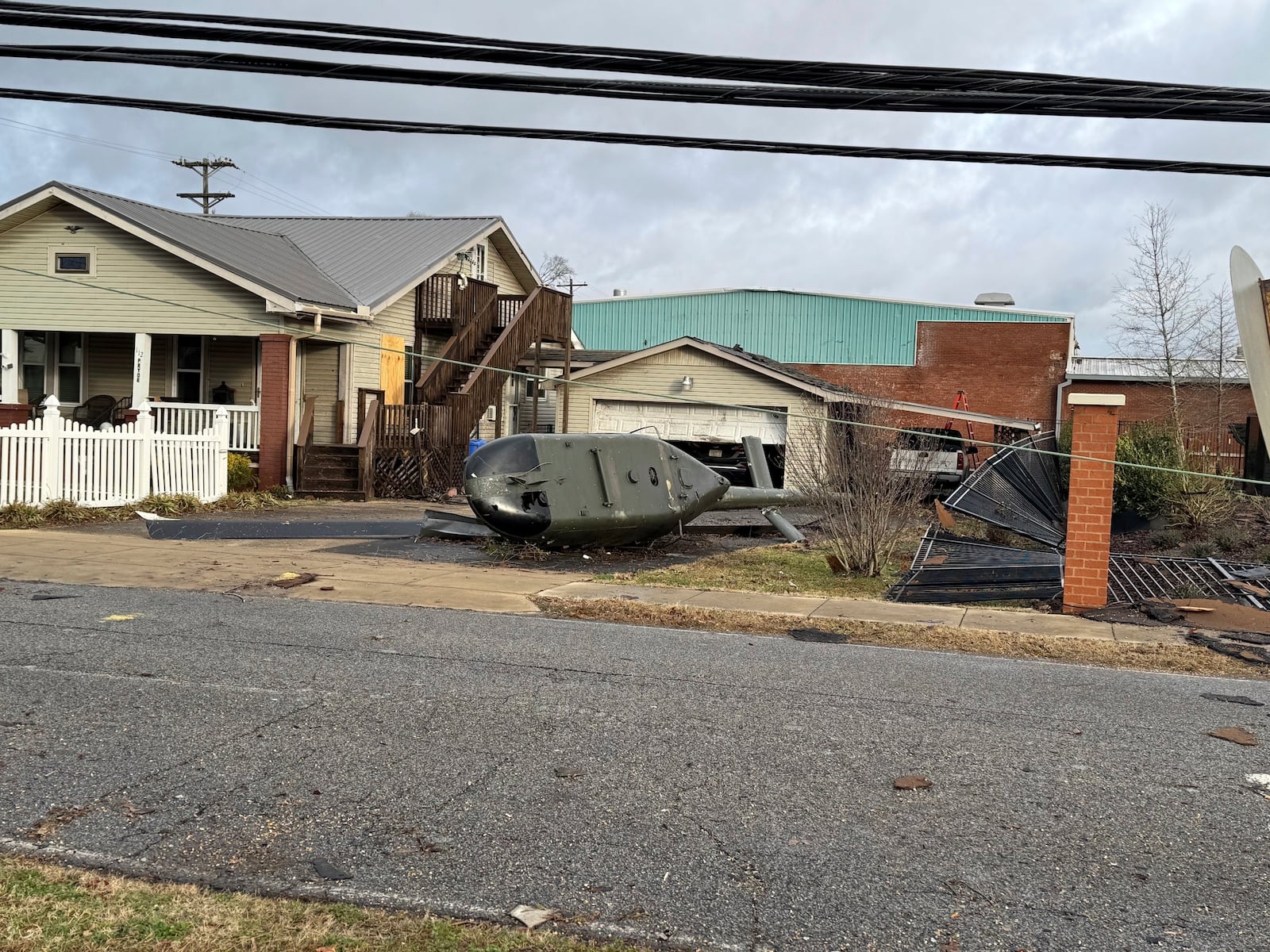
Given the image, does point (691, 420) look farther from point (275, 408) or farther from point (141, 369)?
point (141, 369)

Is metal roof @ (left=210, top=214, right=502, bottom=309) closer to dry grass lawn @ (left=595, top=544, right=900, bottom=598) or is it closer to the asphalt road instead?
dry grass lawn @ (left=595, top=544, right=900, bottom=598)

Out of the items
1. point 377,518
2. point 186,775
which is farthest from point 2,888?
point 377,518

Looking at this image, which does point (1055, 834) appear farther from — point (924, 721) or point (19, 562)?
point (19, 562)

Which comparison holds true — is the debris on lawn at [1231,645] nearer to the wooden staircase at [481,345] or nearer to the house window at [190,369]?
the wooden staircase at [481,345]

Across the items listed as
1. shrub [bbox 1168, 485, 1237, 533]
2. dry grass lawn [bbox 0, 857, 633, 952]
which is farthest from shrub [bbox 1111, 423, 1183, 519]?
dry grass lawn [bbox 0, 857, 633, 952]

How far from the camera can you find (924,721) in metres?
6.87

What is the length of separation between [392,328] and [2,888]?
23.0 meters

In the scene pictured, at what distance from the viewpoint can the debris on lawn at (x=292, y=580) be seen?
12.1 metres

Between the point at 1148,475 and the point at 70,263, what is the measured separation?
71.9ft

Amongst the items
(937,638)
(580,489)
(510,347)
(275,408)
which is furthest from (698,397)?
(937,638)

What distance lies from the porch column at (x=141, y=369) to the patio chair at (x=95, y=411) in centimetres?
159

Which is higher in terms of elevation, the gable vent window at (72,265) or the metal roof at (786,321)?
the metal roof at (786,321)

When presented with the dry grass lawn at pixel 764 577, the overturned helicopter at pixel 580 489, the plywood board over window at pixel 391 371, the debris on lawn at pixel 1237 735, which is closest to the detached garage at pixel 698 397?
the plywood board over window at pixel 391 371

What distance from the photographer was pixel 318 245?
1174 inches
